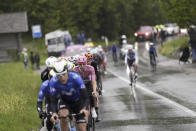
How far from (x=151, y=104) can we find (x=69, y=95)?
7837 millimetres

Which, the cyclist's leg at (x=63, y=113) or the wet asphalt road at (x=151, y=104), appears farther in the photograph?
the wet asphalt road at (x=151, y=104)

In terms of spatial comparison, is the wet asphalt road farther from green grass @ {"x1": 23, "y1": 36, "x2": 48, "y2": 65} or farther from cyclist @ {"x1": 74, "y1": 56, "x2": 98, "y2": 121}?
green grass @ {"x1": 23, "y1": 36, "x2": 48, "y2": 65}

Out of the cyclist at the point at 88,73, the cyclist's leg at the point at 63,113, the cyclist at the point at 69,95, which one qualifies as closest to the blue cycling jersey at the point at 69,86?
the cyclist at the point at 69,95

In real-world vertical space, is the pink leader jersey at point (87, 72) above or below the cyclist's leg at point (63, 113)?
above

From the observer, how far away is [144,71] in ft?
103

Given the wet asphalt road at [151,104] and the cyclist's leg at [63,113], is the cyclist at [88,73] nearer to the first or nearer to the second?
the wet asphalt road at [151,104]

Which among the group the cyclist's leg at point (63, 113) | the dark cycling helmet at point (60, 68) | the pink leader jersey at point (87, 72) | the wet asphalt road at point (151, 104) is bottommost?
the wet asphalt road at point (151, 104)

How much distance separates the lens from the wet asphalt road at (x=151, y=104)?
12.2m

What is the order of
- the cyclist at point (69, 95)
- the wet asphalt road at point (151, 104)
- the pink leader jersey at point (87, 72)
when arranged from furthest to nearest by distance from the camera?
the wet asphalt road at point (151, 104) → the pink leader jersey at point (87, 72) → the cyclist at point (69, 95)

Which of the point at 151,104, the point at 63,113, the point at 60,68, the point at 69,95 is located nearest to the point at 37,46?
the point at 151,104

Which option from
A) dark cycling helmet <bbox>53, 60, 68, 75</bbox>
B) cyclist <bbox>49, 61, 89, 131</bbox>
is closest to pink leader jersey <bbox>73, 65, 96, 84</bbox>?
cyclist <bbox>49, 61, 89, 131</bbox>

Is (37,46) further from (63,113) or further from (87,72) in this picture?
(63,113)

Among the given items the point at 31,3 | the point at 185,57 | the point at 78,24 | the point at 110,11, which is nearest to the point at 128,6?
the point at 110,11

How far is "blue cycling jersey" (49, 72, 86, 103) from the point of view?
8.54m
